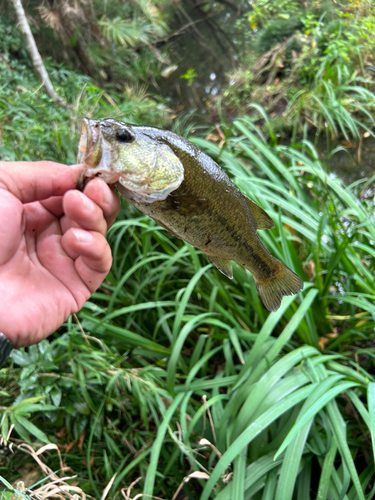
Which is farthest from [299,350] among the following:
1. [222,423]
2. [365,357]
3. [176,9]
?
[176,9]

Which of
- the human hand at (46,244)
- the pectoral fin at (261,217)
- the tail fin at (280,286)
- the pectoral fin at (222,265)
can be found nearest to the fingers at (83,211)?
the human hand at (46,244)

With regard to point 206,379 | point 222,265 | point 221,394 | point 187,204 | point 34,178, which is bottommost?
point 206,379

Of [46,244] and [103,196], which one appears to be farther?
[46,244]

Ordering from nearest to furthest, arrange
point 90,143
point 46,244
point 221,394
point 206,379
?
point 90,143
point 46,244
point 221,394
point 206,379

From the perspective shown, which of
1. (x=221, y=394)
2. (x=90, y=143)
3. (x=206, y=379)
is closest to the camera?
(x=90, y=143)

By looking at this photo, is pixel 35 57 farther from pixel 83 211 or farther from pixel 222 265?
pixel 222 265

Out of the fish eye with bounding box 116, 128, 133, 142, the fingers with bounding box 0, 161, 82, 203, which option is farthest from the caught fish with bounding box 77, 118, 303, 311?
the fingers with bounding box 0, 161, 82, 203

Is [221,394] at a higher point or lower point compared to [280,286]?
lower

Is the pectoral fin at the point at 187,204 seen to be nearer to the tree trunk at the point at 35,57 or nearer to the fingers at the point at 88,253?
the fingers at the point at 88,253

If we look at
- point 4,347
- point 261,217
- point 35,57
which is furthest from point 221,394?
point 35,57
